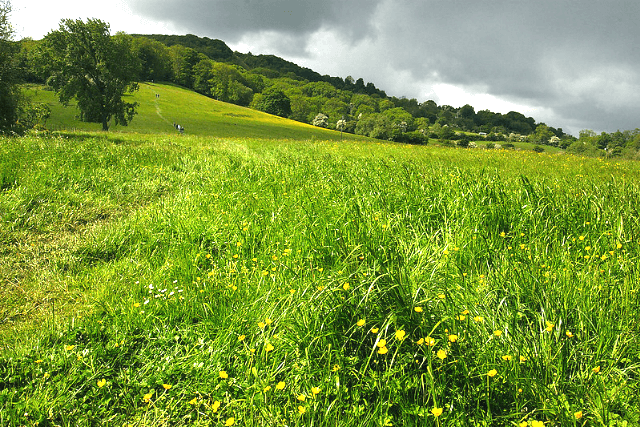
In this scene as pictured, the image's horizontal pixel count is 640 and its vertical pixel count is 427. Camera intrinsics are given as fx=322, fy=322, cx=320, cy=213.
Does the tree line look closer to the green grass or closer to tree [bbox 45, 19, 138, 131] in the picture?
tree [bbox 45, 19, 138, 131]

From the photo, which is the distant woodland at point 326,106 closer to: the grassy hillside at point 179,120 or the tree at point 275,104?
the tree at point 275,104

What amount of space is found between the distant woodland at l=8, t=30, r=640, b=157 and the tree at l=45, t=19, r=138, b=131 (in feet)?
4.43

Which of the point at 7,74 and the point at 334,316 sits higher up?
the point at 7,74

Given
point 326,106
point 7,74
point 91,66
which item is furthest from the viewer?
point 326,106

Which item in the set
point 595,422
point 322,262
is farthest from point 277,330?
point 595,422

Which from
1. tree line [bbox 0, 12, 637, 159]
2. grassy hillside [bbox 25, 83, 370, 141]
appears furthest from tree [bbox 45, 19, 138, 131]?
grassy hillside [bbox 25, 83, 370, 141]

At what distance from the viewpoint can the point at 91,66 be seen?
34.8 meters

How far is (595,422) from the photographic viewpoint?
1511 mm

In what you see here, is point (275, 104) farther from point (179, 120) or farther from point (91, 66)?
point (91, 66)

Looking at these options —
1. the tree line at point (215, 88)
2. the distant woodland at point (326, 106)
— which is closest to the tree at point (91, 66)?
the tree line at point (215, 88)

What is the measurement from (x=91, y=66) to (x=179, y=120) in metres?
12.5

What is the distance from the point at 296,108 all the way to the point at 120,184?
331 ft

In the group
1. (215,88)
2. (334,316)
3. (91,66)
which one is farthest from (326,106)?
(334,316)

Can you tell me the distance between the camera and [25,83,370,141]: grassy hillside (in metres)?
38.2
